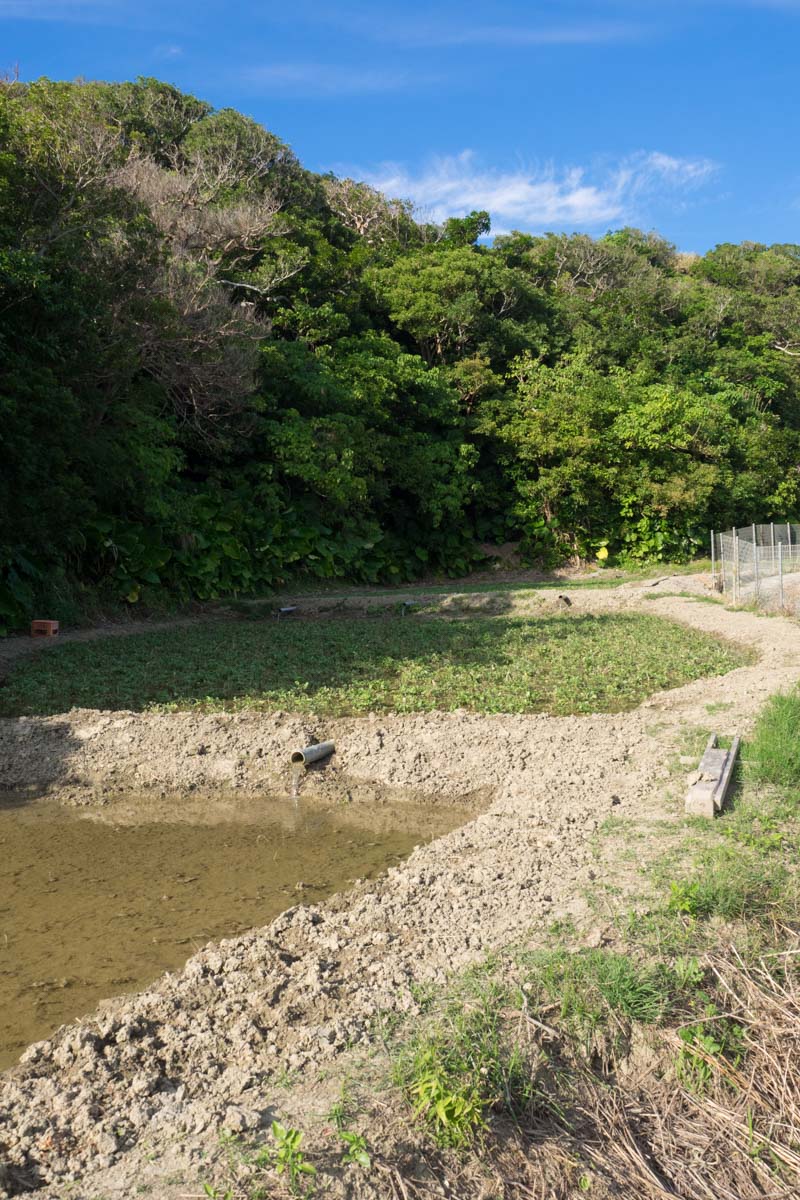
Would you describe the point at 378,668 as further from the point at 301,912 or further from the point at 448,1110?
the point at 448,1110

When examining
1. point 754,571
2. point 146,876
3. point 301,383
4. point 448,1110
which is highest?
point 301,383

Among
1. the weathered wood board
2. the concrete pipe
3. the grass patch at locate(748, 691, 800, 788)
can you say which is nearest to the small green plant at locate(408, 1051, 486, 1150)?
the weathered wood board

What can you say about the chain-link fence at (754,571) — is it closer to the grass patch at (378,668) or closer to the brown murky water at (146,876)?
the grass patch at (378,668)

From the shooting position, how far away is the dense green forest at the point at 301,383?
1333cm

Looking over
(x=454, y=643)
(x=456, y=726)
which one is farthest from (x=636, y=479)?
(x=456, y=726)

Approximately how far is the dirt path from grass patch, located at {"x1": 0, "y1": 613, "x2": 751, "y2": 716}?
0.74 m

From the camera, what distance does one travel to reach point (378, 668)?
10.7m

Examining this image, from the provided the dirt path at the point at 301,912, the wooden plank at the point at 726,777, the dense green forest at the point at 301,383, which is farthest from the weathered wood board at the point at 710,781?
the dense green forest at the point at 301,383

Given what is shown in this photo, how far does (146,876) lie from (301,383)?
16643mm

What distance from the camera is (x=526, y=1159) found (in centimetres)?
283

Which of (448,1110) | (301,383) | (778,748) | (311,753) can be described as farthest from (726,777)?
(301,383)

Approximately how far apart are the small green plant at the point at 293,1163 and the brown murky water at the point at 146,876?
5.15 ft

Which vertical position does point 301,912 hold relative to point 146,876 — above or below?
above

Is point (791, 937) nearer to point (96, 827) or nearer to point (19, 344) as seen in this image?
point (96, 827)
